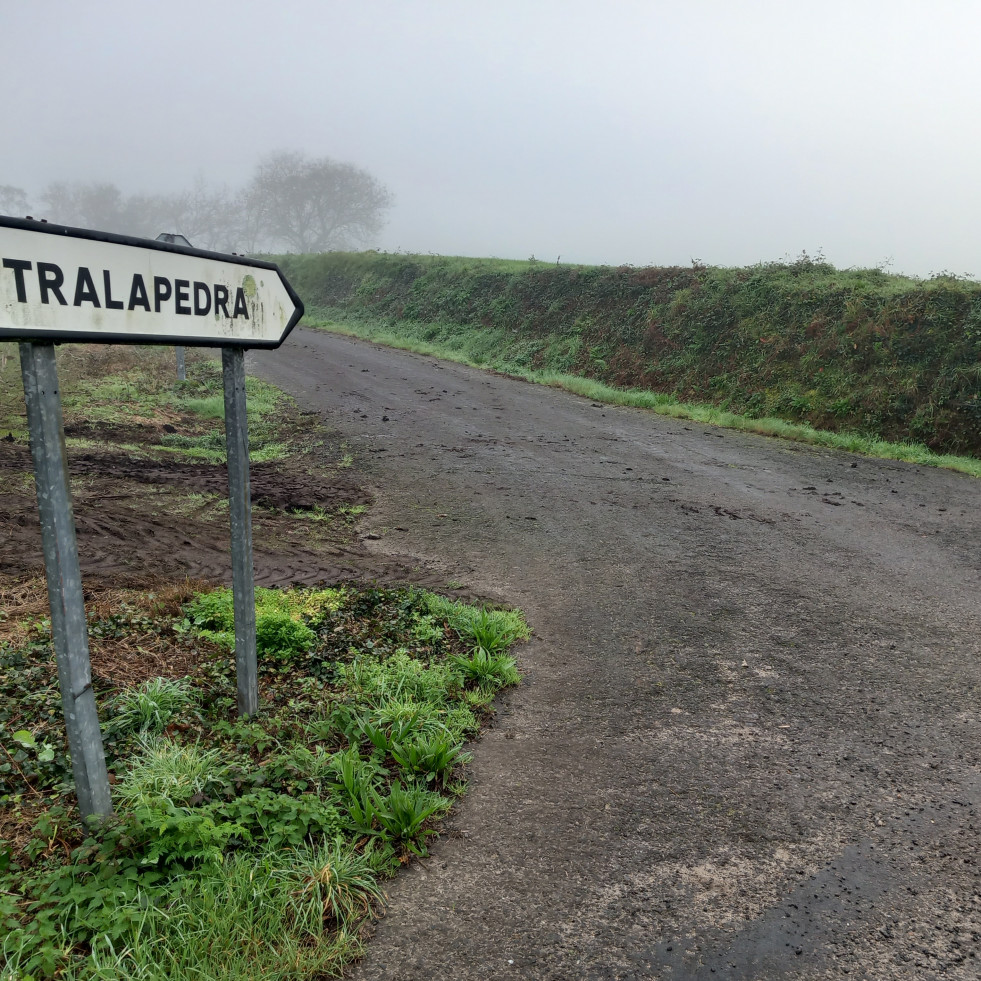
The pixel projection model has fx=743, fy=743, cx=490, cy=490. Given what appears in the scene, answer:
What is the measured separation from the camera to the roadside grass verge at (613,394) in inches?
484

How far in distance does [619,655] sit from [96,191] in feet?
367

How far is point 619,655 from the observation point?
4922mm

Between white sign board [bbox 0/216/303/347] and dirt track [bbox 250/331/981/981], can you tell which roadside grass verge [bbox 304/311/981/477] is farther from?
white sign board [bbox 0/216/303/347]

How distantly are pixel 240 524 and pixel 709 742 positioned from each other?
2.66 meters

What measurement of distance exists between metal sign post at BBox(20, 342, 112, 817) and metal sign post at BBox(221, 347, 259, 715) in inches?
32.4

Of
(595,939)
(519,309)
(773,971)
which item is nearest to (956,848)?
(773,971)

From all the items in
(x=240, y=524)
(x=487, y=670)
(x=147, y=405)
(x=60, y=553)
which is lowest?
(x=487, y=670)

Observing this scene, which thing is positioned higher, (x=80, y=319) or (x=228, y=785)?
(x=80, y=319)

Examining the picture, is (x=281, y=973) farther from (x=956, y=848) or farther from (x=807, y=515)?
(x=807, y=515)

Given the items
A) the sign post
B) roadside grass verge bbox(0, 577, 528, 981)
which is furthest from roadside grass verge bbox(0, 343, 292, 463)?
the sign post

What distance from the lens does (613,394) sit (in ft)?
54.2

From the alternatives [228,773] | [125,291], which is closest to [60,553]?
[125,291]

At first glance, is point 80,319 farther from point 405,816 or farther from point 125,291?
point 405,816

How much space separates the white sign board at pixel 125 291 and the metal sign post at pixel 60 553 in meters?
0.14
